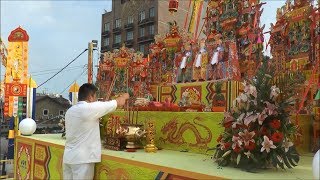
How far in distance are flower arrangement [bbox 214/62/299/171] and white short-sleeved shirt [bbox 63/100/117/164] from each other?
130cm

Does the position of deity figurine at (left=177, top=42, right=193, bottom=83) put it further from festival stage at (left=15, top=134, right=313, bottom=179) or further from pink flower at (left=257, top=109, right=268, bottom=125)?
pink flower at (left=257, top=109, right=268, bottom=125)

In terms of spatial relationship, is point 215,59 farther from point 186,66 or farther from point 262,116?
point 262,116

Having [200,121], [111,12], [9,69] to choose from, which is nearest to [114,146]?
[200,121]

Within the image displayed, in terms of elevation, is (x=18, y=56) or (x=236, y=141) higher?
(x=18, y=56)

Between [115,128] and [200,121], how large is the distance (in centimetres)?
105

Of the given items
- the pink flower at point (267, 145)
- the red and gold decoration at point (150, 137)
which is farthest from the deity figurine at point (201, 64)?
the pink flower at point (267, 145)

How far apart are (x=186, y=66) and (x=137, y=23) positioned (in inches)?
1246

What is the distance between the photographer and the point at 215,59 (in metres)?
6.58

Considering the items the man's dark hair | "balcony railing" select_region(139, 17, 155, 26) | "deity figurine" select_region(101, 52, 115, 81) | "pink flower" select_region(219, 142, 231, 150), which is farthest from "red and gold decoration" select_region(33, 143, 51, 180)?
"balcony railing" select_region(139, 17, 155, 26)

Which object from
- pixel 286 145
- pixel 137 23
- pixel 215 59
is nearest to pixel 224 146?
pixel 286 145

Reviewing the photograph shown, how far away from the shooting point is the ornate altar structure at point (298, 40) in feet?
18.6

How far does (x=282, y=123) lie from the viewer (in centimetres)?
300

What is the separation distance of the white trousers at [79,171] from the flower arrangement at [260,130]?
1388 millimetres

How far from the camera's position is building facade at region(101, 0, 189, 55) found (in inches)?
1411
